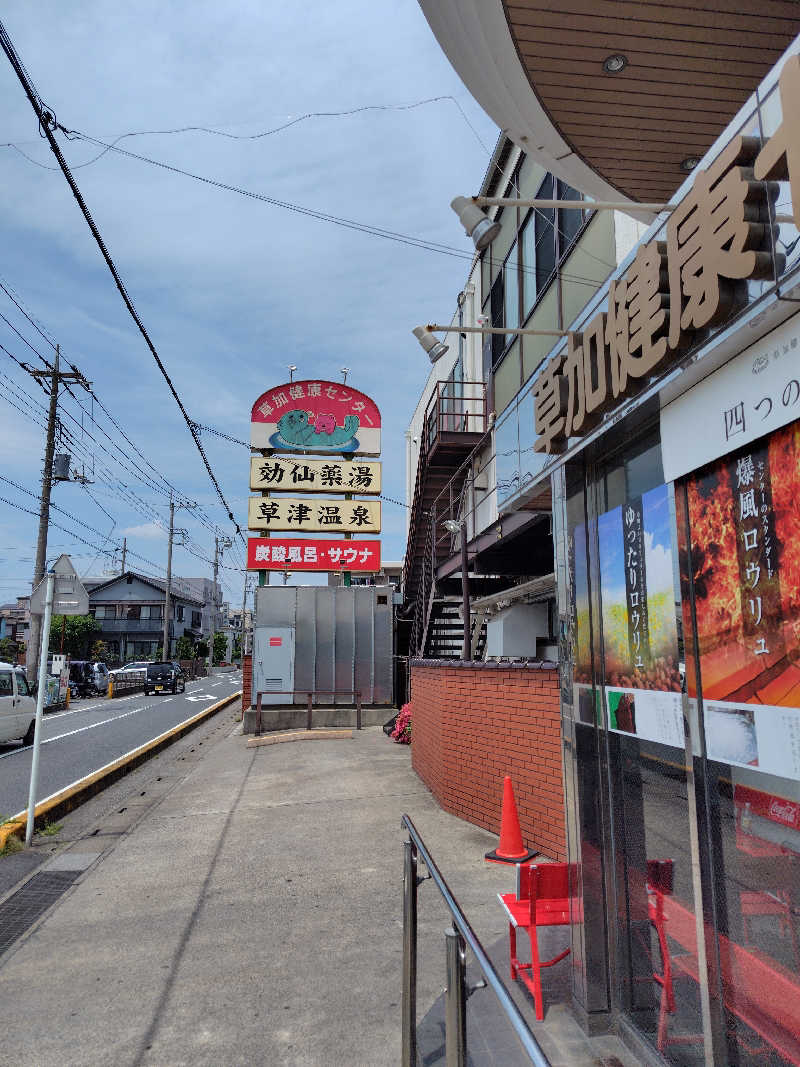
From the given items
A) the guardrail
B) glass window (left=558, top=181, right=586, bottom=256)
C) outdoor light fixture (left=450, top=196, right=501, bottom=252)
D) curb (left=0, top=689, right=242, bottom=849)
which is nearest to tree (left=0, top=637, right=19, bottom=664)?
the guardrail

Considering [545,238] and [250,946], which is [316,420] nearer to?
[545,238]

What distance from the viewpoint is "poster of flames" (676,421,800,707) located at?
243cm

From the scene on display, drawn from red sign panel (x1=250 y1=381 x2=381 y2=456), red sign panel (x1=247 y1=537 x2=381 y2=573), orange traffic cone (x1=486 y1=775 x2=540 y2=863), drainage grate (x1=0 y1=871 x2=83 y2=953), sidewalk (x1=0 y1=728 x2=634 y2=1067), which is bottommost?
drainage grate (x1=0 y1=871 x2=83 y2=953)

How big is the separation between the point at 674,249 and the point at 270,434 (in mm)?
19745

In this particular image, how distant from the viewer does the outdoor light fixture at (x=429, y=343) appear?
6246mm

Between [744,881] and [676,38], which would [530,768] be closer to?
[744,881]

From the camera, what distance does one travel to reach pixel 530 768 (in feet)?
21.9

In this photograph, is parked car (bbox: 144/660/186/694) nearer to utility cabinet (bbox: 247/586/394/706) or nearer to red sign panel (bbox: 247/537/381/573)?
red sign panel (bbox: 247/537/381/573)

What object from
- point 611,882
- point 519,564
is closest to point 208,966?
point 611,882

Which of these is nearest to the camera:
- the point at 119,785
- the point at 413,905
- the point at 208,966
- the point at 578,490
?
the point at 413,905

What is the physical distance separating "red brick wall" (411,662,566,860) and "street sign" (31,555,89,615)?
436cm

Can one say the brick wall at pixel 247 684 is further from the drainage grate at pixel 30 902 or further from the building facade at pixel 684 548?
the building facade at pixel 684 548

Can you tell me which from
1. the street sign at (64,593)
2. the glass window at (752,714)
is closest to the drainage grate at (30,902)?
the street sign at (64,593)

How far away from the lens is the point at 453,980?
213 cm
